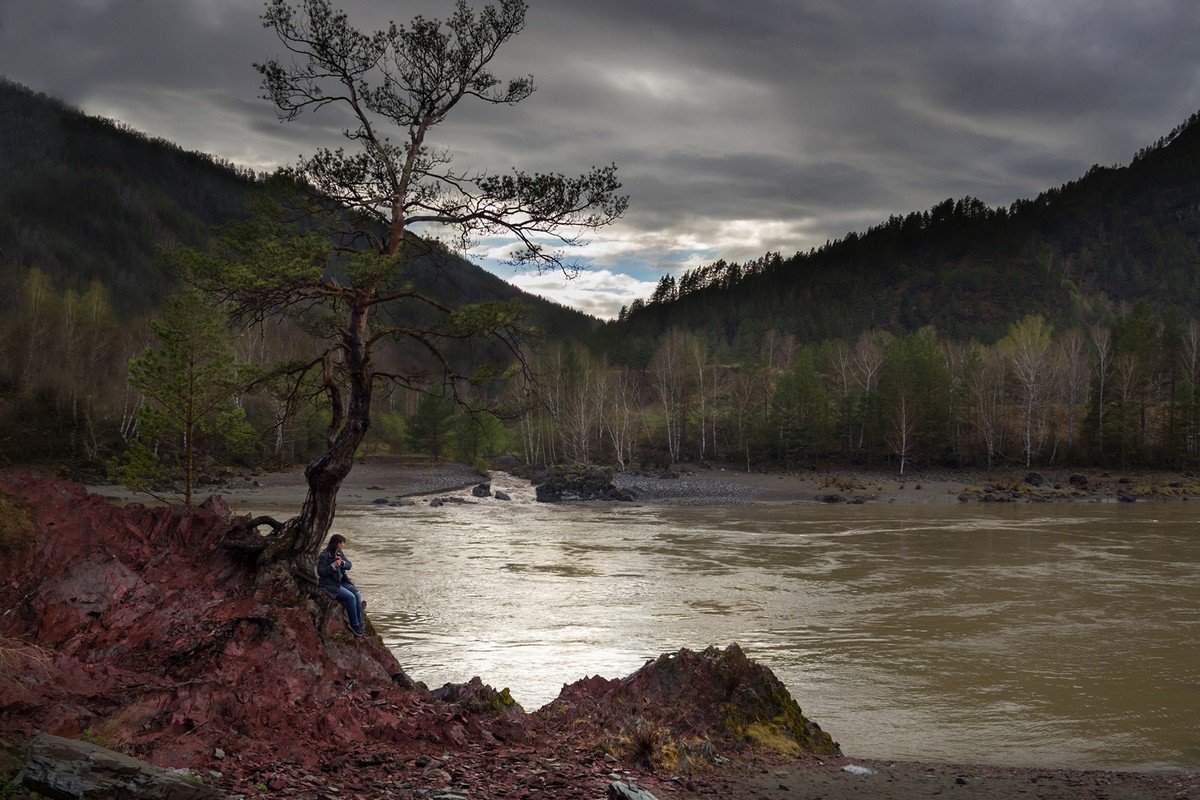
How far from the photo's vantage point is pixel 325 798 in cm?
720

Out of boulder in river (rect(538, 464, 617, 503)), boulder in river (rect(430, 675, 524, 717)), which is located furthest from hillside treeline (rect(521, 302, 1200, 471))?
boulder in river (rect(430, 675, 524, 717))

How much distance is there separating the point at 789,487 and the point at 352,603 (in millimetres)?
63824

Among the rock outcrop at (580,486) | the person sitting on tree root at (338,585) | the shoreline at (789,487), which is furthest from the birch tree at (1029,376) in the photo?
the person sitting on tree root at (338,585)

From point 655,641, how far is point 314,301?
11.6 m

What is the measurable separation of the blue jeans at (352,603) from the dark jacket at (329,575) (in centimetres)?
11

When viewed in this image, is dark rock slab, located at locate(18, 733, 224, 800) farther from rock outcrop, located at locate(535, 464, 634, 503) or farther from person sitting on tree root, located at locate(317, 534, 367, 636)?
rock outcrop, located at locate(535, 464, 634, 503)

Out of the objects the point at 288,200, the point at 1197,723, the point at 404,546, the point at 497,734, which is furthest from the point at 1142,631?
the point at 404,546

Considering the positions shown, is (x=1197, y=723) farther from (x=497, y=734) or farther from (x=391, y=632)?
(x=391, y=632)

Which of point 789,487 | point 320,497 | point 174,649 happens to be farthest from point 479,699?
point 789,487

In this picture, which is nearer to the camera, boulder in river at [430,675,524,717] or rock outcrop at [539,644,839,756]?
rock outcrop at [539,644,839,756]

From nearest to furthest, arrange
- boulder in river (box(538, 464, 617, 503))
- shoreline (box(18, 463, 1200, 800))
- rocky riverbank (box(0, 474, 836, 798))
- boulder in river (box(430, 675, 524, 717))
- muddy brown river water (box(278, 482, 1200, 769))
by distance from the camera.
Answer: rocky riverbank (box(0, 474, 836, 798)) < shoreline (box(18, 463, 1200, 800)) < boulder in river (box(430, 675, 524, 717)) < muddy brown river water (box(278, 482, 1200, 769)) < boulder in river (box(538, 464, 617, 503))

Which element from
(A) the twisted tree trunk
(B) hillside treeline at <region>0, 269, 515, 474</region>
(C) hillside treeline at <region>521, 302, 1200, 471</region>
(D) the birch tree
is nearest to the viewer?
(A) the twisted tree trunk

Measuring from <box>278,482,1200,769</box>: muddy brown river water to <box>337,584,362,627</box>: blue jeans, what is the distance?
385 cm

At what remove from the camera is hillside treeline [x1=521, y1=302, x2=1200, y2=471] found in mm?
79750
